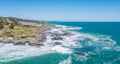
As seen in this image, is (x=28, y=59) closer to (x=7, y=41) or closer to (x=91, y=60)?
(x=91, y=60)

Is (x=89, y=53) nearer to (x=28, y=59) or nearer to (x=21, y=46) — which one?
(x=28, y=59)

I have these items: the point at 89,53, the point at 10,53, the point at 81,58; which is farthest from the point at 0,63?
the point at 89,53

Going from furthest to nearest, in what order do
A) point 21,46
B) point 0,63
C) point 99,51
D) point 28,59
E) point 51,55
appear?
1. point 21,46
2. point 99,51
3. point 51,55
4. point 28,59
5. point 0,63

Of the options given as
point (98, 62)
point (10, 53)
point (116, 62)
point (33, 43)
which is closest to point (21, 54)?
point (10, 53)

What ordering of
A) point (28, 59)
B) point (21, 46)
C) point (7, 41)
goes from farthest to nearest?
point (7, 41) → point (21, 46) → point (28, 59)

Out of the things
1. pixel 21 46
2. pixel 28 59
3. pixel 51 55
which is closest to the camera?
pixel 28 59

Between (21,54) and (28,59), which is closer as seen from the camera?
(28,59)

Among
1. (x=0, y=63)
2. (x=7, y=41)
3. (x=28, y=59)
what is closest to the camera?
(x=0, y=63)

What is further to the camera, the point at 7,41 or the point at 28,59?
the point at 7,41
